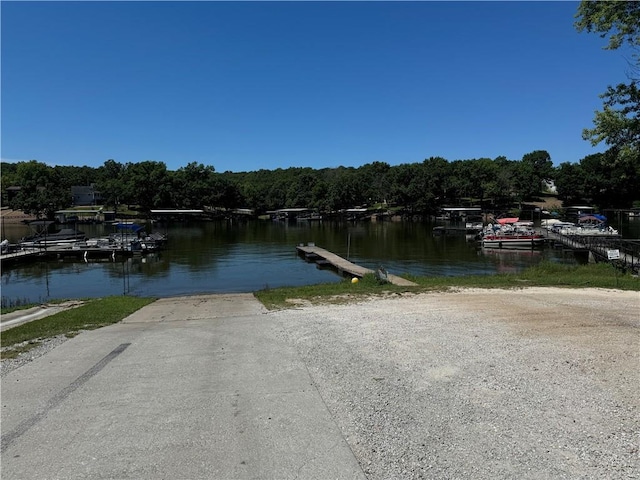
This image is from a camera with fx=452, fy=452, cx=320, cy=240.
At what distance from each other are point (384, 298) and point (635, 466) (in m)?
11.8

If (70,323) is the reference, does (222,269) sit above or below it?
below

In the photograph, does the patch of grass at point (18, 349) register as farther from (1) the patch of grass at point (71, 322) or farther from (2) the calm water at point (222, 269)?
(2) the calm water at point (222, 269)

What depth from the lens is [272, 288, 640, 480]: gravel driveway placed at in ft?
15.6

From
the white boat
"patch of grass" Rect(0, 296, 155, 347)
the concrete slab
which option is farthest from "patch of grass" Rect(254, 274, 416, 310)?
the white boat

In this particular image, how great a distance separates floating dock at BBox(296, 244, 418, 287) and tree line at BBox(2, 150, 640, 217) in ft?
295

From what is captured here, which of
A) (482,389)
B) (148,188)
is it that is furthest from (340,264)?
(148,188)

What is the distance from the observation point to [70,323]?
1307 cm

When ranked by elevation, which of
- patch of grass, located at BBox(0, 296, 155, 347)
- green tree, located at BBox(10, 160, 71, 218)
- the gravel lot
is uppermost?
green tree, located at BBox(10, 160, 71, 218)

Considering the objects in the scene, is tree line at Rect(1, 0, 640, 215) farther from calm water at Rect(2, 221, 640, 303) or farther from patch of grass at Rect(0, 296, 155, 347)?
patch of grass at Rect(0, 296, 155, 347)

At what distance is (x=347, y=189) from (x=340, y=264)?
357 ft

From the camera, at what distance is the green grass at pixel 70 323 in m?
11.3

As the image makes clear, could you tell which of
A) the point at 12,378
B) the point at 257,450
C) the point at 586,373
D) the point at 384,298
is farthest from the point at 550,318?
the point at 12,378

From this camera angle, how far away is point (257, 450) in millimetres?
5051

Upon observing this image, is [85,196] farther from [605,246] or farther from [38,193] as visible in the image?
[605,246]
